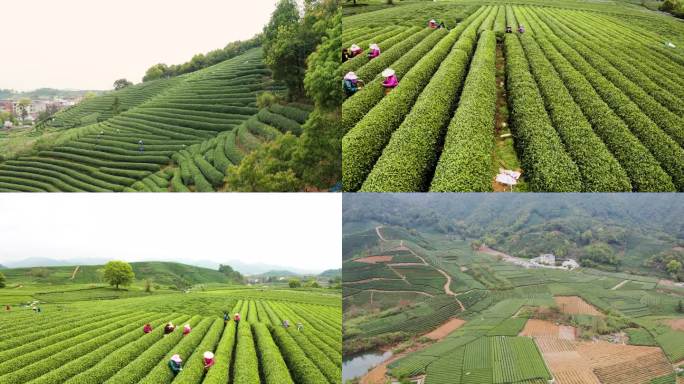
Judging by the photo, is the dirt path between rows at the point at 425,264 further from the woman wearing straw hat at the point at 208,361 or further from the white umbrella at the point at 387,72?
the woman wearing straw hat at the point at 208,361

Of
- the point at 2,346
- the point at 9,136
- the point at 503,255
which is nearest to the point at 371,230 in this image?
the point at 503,255

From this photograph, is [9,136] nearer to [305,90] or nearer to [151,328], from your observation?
[151,328]

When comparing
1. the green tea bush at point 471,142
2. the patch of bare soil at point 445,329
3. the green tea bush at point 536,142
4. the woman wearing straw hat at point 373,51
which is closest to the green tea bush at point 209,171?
the woman wearing straw hat at point 373,51

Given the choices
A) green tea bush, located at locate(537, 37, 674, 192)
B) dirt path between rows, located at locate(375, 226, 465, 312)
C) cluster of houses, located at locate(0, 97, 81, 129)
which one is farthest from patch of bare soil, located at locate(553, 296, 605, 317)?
cluster of houses, located at locate(0, 97, 81, 129)

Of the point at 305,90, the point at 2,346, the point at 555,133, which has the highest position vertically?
the point at 305,90

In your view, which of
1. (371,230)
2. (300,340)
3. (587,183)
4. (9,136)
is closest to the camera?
(587,183)

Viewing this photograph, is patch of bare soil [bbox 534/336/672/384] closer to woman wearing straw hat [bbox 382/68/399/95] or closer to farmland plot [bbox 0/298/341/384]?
farmland plot [bbox 0/298/341/384]
